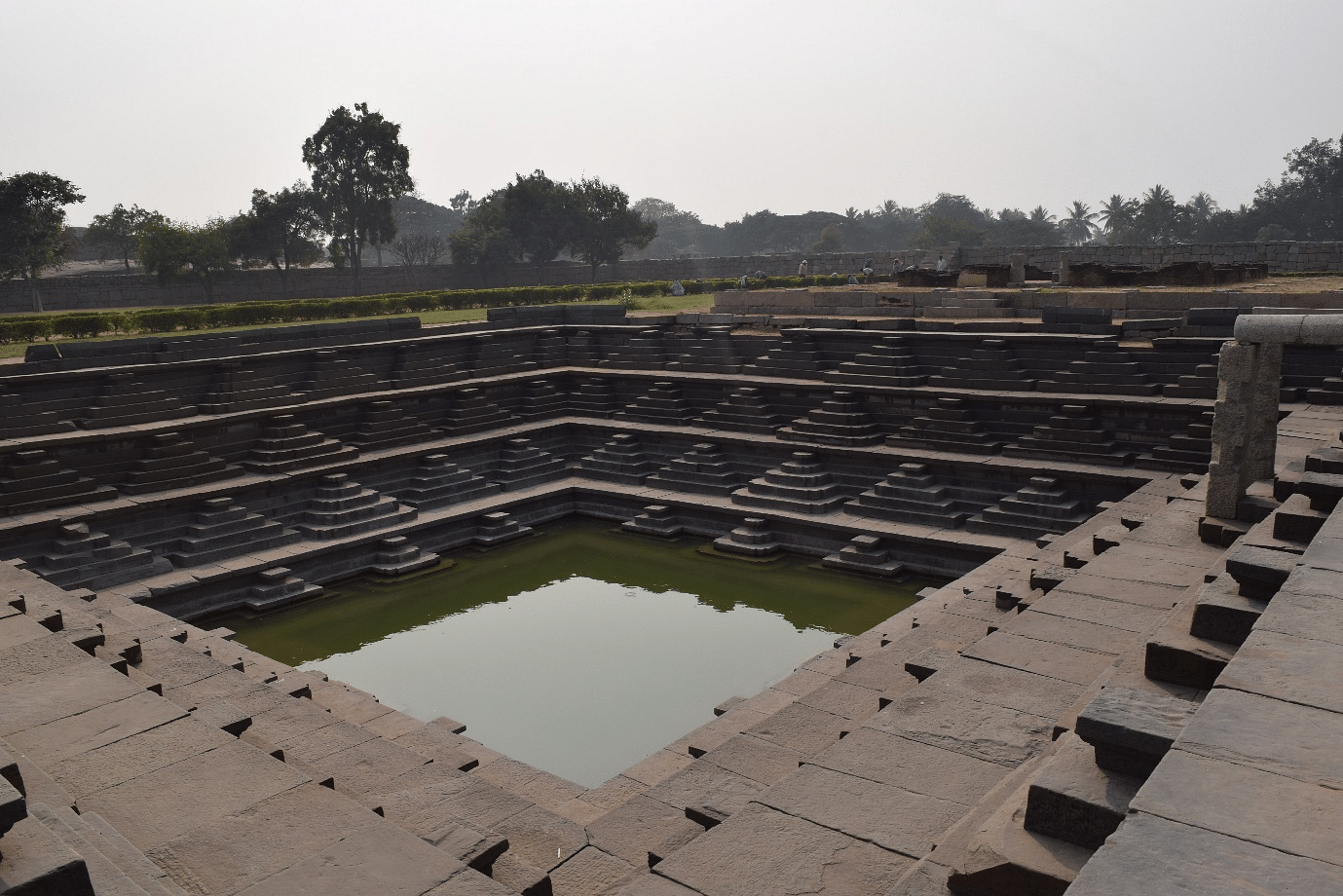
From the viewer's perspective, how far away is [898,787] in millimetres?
3779


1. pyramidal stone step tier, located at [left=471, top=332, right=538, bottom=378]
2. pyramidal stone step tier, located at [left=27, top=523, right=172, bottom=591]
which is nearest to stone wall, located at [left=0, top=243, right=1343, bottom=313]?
pyramidal stone step tier, located at [left=471, top=332, right=538, bottom=378]

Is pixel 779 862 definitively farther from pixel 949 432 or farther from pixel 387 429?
pixel 387 429

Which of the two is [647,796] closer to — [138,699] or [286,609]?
[138,699]

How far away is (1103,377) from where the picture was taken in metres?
11.9

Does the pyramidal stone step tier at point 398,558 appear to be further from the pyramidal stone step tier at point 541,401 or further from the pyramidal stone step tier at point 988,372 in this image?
the pyramidal stone step tier at point 988,372

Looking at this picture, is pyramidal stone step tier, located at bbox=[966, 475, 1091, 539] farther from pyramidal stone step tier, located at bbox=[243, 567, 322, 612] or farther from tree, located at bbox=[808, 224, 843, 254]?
tree, located at bbox=[808, 224, 843, 254]

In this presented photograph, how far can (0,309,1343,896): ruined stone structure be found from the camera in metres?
2.90

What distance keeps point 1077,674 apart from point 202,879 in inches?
150

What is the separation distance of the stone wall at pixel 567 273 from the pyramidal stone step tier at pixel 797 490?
46.8 feet

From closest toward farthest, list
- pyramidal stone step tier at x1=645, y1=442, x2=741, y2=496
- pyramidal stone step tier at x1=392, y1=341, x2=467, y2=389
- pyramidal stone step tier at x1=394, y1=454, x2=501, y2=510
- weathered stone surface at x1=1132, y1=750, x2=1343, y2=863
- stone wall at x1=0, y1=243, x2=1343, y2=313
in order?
weathered stone surface at x1=1132, y1=750, x2=1343, y2=863 → pyramidal stone step tier at x1=394, y1=454, x2=501, y2=510 → pyramidal stone step tier at x1=645, y1=442, x2=741, y2=496 → pyramidal stone step tier at x1=392, y1=341, x2=467, y2=389 → stone wall at x1=0, y1=243, x2=1343, y2=313

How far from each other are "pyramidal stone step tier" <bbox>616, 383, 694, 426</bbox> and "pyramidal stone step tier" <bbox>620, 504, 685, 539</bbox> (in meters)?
2.42

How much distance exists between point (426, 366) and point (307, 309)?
23.6 ft

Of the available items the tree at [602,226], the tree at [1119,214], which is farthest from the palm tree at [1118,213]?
the tree at [602,226]

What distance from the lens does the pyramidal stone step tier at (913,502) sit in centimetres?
1130
